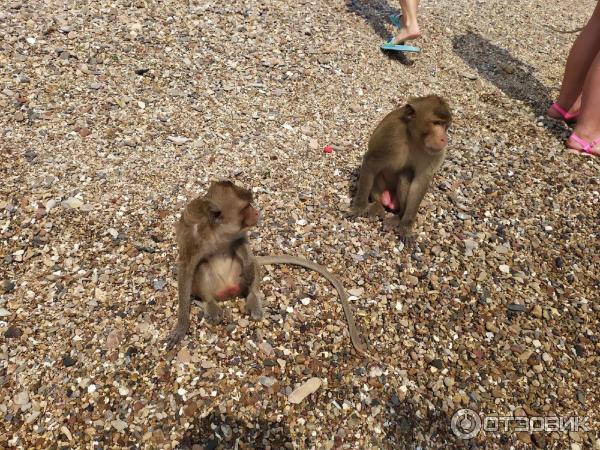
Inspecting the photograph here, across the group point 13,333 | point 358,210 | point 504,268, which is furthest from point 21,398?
point 504,268

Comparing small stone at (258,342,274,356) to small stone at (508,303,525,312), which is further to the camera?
small stone at (508,303,525,312)

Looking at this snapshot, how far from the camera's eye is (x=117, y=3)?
6.12 meters

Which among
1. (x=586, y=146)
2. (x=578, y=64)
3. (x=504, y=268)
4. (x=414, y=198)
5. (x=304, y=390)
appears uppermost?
(x=578, y=64)

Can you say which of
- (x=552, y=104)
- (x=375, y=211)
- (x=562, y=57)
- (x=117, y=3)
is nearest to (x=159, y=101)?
(x=117, y=3)

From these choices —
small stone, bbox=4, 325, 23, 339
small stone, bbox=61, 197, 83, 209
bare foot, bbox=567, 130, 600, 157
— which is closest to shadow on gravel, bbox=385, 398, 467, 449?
small stone, bbox=4, 325, 23, 339

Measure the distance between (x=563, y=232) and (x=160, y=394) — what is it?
3.82 m

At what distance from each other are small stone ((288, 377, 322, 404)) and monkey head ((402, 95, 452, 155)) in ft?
6.33

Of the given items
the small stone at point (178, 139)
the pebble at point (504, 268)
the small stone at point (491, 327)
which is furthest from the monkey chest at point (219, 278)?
the pebble at point (504, 268)

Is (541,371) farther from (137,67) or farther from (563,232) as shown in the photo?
(137,67)

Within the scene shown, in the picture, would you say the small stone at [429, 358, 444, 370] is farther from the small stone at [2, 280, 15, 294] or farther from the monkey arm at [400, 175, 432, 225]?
the small stone at [2, 280, 15, 294]

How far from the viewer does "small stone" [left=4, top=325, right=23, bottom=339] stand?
3059mm

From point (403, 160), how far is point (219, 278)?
1.81m

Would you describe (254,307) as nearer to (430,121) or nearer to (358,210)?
(358,210)

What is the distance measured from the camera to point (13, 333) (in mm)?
3070
